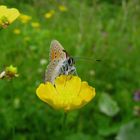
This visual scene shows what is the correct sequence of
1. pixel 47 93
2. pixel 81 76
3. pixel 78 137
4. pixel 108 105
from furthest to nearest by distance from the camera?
pixel 81 76 → pixel 108 105 → pixel 78 137 → pixel 47 93

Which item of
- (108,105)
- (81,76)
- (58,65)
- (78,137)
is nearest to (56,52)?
(58,65)

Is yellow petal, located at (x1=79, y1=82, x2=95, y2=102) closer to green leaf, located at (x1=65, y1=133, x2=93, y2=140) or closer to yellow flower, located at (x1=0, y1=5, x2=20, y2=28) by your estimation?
yellow flower, located at (x1=0, y1=5, x2=20, y2=28)

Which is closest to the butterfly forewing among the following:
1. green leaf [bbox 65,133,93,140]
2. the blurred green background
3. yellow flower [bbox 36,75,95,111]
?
yellow flower [bbox 36,75,95,111]

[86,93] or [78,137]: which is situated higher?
[86,93]

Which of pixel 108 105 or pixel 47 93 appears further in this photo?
pixel 108 105

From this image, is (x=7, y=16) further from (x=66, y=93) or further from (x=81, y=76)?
(x=81, y=76)

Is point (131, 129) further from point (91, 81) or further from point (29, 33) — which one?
point (29, 33)
